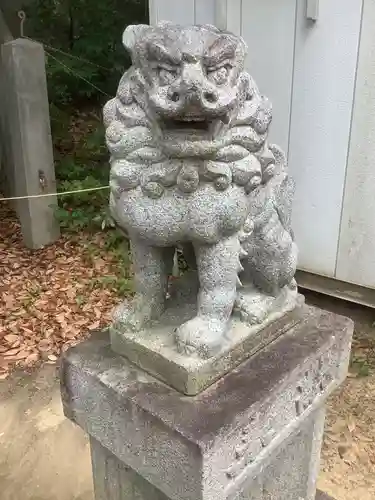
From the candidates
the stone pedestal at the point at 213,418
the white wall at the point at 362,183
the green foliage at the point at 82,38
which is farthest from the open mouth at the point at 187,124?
the green foliage at the point at 82,38

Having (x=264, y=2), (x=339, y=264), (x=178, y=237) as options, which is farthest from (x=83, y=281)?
(x=178, y=237)

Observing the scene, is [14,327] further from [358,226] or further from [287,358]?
[287,358]

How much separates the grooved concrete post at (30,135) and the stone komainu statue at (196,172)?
2217 millimetres

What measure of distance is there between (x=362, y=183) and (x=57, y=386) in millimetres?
1477

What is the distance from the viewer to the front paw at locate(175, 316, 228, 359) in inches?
48.6

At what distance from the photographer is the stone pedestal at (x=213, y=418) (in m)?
1.20

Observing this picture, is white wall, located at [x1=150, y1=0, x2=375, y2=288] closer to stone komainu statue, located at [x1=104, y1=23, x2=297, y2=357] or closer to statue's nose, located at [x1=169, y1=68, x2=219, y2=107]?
stone komainu statue, located at [x1=104, y1=23, x2=297, y2=357]

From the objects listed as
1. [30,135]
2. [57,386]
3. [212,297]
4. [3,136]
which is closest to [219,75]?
[212,297]

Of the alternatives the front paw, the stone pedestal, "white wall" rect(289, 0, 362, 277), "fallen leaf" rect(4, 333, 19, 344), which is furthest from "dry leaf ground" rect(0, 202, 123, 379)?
the front paw

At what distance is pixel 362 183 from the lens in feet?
8.21

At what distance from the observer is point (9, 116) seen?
3.45m

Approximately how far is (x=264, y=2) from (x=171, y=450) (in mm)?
1852

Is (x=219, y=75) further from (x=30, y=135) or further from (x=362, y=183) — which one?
(x=30, y=135)

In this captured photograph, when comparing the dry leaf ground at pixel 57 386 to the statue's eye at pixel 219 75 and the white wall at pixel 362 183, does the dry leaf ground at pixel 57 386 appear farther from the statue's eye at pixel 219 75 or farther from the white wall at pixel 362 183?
the statue's eye at pixel 219 75
